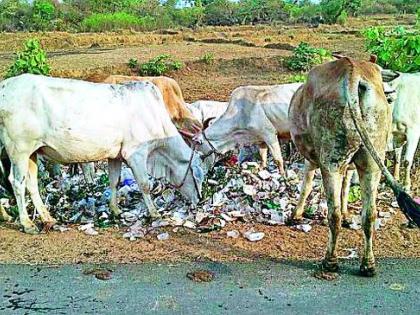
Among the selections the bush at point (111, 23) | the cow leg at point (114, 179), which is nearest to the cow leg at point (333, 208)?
the cow leg at point (114, 179)

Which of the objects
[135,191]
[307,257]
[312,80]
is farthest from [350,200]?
[135,191]

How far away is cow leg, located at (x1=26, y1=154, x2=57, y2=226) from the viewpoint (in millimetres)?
7754

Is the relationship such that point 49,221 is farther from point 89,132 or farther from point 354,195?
point 354,195

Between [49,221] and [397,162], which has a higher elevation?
[397,162]

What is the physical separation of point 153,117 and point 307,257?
2863 millimetres

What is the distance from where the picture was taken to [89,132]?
759 centimetres

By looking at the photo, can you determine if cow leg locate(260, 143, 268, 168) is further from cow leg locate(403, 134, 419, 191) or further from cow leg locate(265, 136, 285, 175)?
cow leg locate(403, 134, 419, 191)

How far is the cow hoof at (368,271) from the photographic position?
589cm

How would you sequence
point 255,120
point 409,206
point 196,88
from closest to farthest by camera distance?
point 409,206
point 255,120
point 196,88

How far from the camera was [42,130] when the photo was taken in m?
7.41

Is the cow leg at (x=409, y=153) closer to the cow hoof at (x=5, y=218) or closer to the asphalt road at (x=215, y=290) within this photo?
the asphalt road at (x=215, y=290)

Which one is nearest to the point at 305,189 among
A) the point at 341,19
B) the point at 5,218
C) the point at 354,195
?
the point at 354,195

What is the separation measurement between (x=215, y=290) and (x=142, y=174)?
8.54 feet

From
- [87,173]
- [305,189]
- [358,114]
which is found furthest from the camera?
[87,173]
